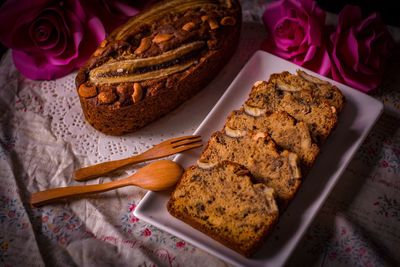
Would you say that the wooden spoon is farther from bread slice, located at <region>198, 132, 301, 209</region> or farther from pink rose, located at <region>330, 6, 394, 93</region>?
pink rose, located at <region>330, 6, 394, 93</region>

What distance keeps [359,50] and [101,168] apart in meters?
1.74

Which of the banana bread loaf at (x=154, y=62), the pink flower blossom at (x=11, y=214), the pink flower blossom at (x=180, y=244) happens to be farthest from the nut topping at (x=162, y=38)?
the pink flower blossom at (x=11, y=214)

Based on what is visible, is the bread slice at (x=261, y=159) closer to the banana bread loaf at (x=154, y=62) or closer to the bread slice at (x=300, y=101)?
the bread slice at (x=300, y=101)

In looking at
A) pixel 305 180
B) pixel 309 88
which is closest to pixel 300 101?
pixel 309 88

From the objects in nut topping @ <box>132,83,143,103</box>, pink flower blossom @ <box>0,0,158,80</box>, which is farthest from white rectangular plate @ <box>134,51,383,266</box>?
pink flower blossom @ <box>0,0,158,80</box>

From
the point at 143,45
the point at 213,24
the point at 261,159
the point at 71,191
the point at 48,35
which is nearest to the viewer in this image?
the point at 261,159

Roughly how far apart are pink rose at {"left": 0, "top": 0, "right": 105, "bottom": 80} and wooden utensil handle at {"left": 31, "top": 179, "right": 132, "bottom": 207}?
3.03 feet

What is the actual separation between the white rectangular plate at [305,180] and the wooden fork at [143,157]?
6cm

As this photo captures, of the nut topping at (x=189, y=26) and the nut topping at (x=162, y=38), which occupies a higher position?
the nut topping at (x=189, y=26)

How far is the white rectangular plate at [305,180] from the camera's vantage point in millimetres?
2246

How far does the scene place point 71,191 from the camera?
2.52 metres

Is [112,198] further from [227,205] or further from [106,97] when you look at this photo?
[227,205]

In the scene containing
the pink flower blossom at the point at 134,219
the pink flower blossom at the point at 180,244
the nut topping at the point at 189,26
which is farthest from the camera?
the nut topping at the point at 189,26

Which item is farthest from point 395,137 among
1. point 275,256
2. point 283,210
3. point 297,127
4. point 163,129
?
point 163,129
